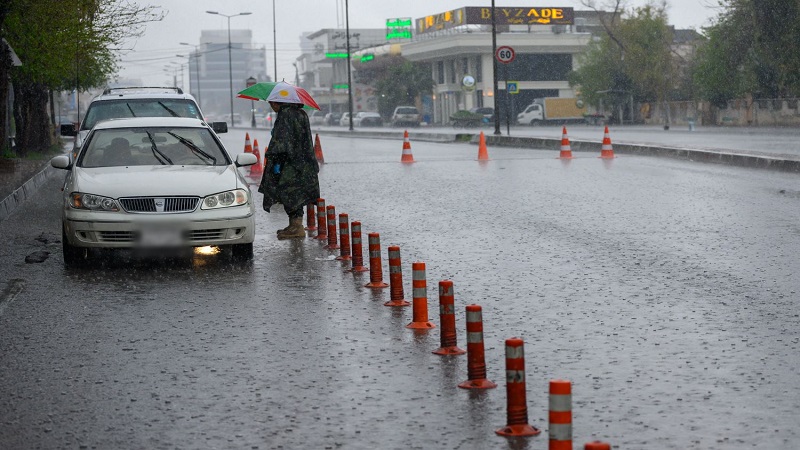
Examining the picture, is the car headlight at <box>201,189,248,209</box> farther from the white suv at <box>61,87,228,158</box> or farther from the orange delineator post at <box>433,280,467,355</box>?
the white suv at <box>61,87,228,158</box>

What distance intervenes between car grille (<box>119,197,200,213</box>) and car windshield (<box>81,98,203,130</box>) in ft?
20.2

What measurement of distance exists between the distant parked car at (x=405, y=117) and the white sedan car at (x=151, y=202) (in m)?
66.3

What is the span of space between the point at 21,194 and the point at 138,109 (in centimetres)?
389

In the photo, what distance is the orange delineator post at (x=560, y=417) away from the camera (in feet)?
14.2

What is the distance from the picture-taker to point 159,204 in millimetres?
10586

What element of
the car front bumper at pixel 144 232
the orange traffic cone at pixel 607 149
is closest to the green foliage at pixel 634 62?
the orange traffic cone at pixel 607 149

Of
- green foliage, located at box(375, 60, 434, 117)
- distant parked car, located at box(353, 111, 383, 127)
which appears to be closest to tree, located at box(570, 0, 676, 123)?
distant parked car, located at box(353, 111, 383, 127)

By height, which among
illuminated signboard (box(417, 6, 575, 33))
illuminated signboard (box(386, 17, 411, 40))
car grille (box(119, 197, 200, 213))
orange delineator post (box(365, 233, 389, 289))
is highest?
illuminated signboard (box(386, 17, 411, 40))

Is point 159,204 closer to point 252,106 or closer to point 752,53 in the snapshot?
point 752,53

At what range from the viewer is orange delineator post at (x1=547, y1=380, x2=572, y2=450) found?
4337mm

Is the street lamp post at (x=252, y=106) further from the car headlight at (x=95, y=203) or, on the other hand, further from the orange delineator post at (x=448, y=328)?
the orange delineator post at (x=448, y=328)

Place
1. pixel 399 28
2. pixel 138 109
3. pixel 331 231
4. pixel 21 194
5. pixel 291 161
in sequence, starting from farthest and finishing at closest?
pixel 399 28 → pixel 21 194 → pixel 138 109 → pixel 291 161 → pixel 331 231

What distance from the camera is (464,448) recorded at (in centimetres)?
498

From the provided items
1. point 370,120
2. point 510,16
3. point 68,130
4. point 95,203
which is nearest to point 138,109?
point 68,130
